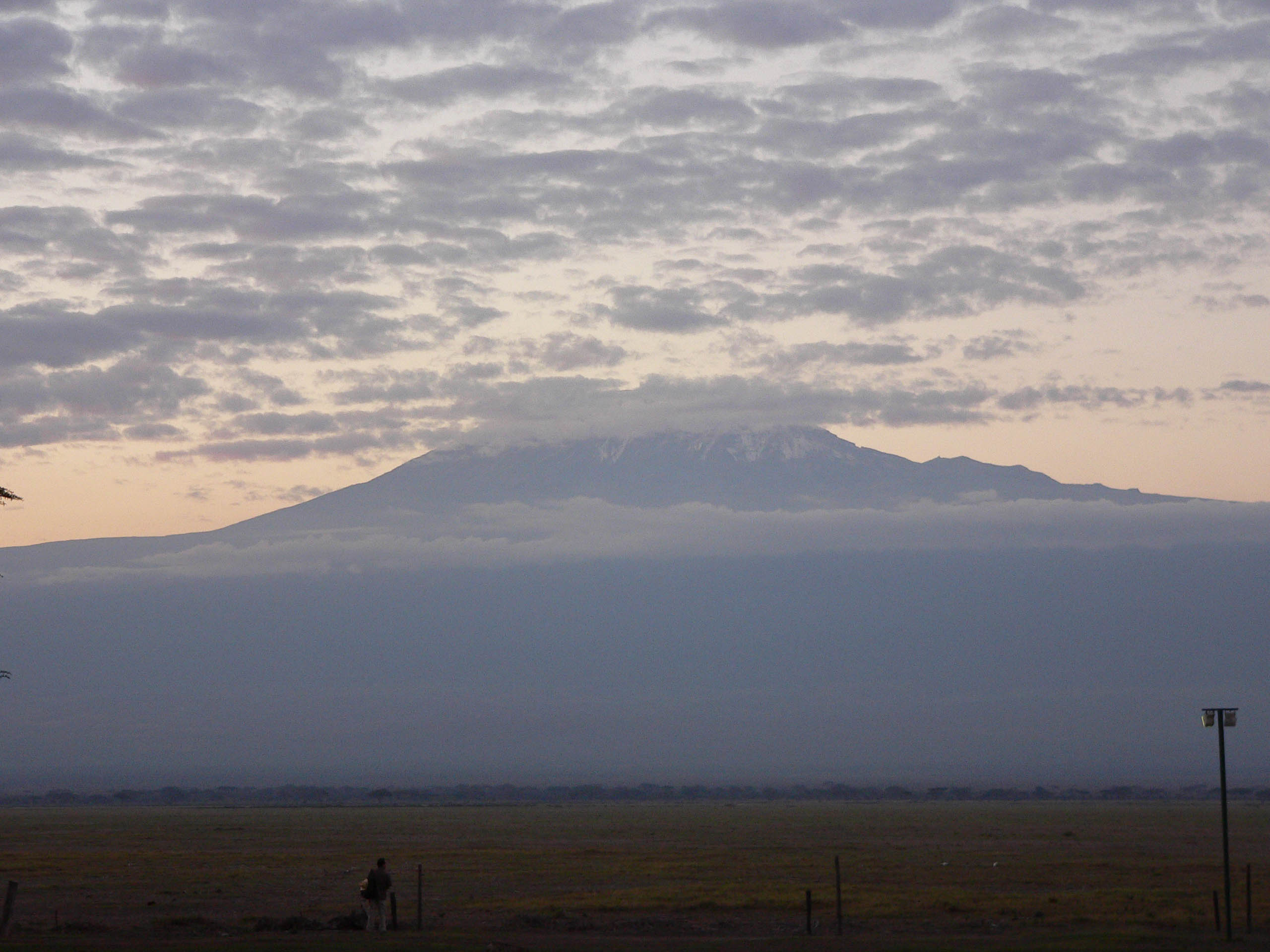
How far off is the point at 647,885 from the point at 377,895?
2004 centimetres

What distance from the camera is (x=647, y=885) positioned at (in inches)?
2148

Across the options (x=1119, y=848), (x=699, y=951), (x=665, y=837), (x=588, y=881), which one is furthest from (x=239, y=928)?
(x=665, y=837)

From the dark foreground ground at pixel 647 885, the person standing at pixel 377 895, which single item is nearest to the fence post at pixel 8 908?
the dark foreground ground at pixel 647 885

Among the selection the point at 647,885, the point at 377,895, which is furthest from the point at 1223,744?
the point at 647,885

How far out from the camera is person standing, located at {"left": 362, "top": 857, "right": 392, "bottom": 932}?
117 feet

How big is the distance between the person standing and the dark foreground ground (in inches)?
33.7

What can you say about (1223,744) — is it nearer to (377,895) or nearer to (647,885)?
(377,895)

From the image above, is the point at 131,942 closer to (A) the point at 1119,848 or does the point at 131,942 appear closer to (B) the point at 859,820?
(A) the point at 1119,848

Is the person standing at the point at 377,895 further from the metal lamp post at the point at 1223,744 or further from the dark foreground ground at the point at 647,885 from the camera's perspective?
the metal lamp post at the point at 1223,744

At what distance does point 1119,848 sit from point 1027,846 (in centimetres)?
492

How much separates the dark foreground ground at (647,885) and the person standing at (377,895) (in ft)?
2.81

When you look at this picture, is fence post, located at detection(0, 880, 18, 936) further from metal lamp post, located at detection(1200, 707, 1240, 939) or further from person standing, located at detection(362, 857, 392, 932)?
metal lamp post, located at detection(1200, 707, 1240, 939)

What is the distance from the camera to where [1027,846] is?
80812 millimetres

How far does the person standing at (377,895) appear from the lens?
35.8 metres
